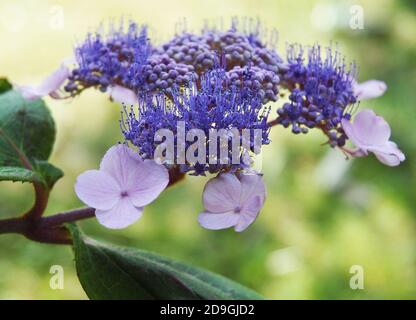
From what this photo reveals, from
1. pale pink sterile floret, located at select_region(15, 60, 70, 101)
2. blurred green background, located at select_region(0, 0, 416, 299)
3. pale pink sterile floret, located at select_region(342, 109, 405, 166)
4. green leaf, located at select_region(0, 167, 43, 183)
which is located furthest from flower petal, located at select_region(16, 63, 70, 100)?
blurred green background, located at select_region(0, 0, 416, 299)

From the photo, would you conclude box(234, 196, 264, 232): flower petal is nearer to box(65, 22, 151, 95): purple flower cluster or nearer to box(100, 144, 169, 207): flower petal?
box(100, 144, 169, 207): flower petal

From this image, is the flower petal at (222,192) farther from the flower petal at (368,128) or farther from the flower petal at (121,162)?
the flower petal at (368,128)

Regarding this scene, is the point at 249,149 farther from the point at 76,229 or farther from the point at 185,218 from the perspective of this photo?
the point at 185,218

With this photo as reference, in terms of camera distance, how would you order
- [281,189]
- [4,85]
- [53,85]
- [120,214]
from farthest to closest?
1. [281,189]
2. [4,85]
3. [53,85]
4. [120,214]

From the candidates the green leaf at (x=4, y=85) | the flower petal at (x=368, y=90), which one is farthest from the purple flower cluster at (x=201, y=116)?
the green leaf at (x=4, y=85)

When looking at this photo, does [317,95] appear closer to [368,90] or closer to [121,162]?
[368,90]

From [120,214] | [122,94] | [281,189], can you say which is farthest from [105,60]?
[281,189]
